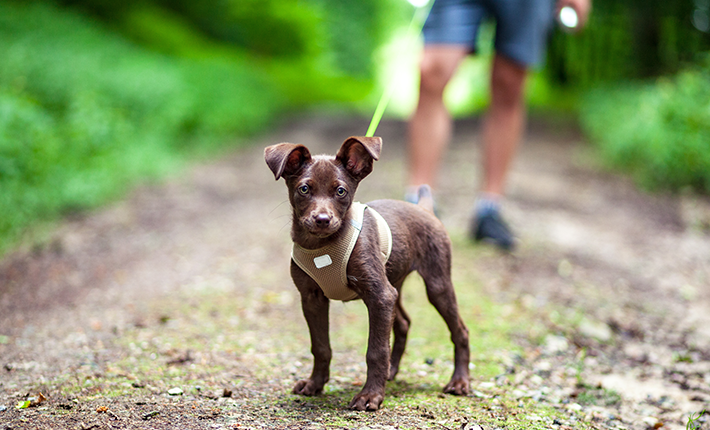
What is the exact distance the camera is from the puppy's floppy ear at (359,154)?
8.05 feet

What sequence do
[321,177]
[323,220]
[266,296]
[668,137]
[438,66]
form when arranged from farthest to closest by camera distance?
[668,137], [438,66], [266,296], [321,177], [323,220]

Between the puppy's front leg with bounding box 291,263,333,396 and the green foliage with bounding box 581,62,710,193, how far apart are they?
6025 mm

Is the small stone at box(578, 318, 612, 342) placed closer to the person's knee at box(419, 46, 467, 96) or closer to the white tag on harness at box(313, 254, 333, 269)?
the person's knee at box(419, 46, 467, 96)

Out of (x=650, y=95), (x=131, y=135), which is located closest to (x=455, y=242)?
(x=131, y=135)

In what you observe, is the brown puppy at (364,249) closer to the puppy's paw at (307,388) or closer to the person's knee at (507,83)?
the puppy's paw at (307,388)

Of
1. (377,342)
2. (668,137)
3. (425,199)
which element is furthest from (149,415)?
(668,137)

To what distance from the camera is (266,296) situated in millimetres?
4406

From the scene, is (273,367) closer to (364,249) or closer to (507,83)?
(364,249)

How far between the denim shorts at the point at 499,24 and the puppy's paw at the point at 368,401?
9.95 feet

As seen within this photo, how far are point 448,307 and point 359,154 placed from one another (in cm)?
85

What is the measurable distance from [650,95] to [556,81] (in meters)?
7.29

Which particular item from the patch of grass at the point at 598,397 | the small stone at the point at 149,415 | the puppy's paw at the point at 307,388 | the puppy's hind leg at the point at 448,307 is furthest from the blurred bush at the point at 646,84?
the small stone at the point at 149,415

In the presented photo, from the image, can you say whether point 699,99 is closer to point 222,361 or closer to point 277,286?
point 277,286

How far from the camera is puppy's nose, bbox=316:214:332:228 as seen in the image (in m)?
2.33
